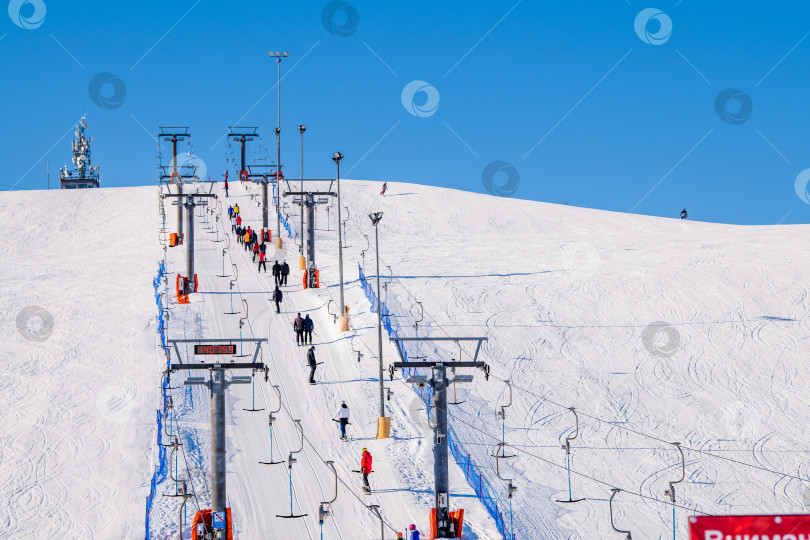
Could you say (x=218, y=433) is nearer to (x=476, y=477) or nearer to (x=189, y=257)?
(x=476, y=477)

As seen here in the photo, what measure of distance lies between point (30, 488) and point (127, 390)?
5920 mm

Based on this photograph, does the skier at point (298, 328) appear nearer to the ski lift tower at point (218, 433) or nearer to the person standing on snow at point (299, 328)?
the person standing on snow at point (299, 328)

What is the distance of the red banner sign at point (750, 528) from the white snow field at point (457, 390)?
10.5 m

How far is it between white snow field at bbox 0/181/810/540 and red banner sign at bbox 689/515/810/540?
10.5 meters

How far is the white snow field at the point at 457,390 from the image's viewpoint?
21281 millimetres

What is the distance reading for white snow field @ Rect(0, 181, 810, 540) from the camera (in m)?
21.3

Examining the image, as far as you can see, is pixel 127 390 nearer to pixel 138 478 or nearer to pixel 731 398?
pixel 138 478

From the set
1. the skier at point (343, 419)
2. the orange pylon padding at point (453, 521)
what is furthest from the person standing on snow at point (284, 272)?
the orange pylon padding at point (453, 521)

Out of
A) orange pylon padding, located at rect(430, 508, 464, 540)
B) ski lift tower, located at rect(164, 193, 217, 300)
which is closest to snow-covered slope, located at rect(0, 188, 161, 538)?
ski lift tower, located at rect(164, 193, 217, 300)

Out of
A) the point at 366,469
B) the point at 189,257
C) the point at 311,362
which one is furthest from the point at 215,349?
the point at 189,257

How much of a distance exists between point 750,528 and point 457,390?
19286mm

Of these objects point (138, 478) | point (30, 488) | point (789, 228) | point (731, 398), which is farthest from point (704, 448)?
point (789, 228)

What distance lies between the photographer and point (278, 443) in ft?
78.0

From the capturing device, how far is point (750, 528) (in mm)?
9539
